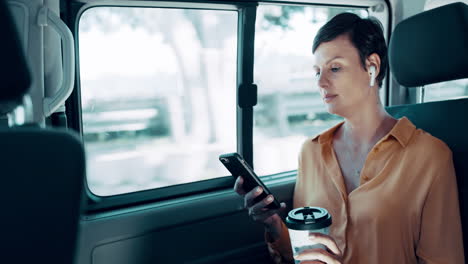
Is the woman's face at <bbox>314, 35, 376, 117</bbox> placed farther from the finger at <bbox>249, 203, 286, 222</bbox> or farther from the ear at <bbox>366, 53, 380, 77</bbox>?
the finger at <bbox>249, 203, 286, 222</bbox>

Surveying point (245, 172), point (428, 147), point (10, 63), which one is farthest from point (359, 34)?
point (10, 63)

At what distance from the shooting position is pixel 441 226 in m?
1.35

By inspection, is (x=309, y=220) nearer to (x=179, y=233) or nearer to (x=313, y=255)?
(x=313, y=255)

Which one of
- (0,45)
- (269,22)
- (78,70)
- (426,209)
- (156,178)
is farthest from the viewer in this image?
(269,22)

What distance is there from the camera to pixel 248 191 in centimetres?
158

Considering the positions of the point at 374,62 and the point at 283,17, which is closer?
the point at 374,62

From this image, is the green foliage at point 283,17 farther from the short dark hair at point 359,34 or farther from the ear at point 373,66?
the ear at point 373,66

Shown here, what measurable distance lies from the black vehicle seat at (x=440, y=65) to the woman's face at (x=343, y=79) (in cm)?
29

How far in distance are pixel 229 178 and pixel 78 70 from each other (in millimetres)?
899

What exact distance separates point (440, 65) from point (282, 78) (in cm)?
90

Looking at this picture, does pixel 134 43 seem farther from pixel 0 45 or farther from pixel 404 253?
pixel 404 253

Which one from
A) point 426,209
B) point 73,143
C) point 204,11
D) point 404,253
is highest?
point 204,11

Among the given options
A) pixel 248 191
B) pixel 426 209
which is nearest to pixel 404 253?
pixel 426 209

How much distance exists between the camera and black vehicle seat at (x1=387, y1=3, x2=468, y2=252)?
1525 millimetres
